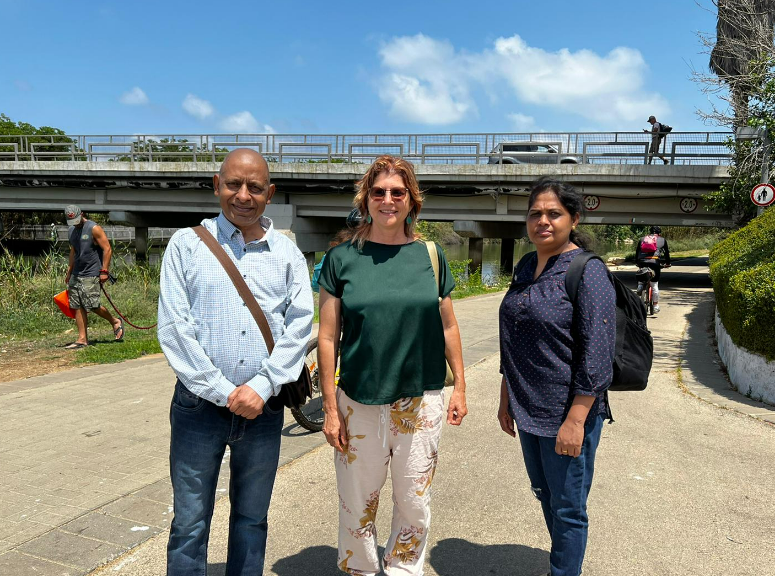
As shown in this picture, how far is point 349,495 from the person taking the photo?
2646 millimetres

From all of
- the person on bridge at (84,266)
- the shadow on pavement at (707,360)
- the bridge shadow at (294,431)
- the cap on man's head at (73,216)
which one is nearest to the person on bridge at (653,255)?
the shadow on pavement at (707,360)

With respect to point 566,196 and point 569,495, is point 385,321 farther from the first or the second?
point 569,495

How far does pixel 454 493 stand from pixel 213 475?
1882mm

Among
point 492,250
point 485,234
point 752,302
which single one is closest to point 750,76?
point 752,302

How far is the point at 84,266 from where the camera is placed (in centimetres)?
834

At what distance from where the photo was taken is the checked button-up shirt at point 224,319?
2264 mm

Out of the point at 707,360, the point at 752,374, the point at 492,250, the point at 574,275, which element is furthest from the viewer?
the point at 492,250

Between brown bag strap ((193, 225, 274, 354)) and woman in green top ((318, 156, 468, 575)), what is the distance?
11.0 inches

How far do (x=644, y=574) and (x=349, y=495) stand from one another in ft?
4.80

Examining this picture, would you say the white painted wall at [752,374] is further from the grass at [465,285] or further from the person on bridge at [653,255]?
the grass at [465,285]

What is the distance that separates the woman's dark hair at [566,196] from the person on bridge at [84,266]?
713 centimetres

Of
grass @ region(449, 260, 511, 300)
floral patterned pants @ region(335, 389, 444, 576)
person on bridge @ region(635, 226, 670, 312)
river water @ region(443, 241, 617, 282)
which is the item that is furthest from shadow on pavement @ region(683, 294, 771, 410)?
river water @ region(443, 241, 617, 282)

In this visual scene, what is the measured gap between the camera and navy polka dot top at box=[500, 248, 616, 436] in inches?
96.3

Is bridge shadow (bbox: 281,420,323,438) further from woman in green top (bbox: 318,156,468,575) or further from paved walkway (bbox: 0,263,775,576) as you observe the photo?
woman in green top (bbox: 318,156,468,575)
